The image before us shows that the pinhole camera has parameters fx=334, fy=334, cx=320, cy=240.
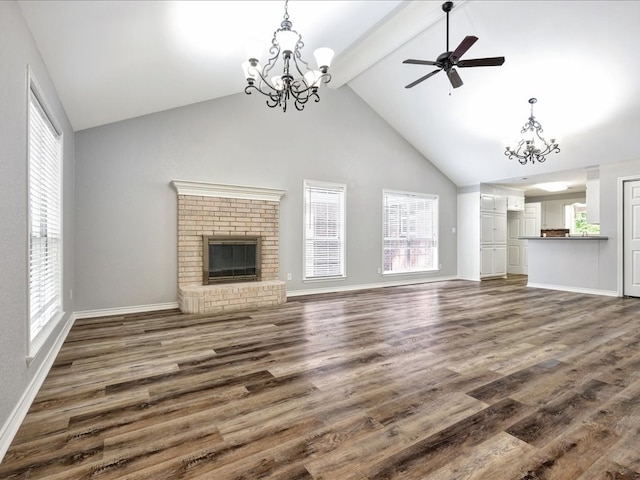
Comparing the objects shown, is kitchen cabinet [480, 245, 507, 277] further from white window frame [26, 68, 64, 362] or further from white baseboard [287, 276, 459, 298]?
white window frame [26, 68, 64, 362]

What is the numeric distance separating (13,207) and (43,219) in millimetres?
1146

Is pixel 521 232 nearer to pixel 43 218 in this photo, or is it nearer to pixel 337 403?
pixel 337 403

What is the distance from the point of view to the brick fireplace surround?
15.6 feet

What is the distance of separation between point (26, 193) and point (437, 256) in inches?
302

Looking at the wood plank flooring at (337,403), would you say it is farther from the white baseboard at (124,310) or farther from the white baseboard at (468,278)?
the white baseboard at (468,278)

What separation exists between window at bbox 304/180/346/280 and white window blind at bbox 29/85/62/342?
144 inches

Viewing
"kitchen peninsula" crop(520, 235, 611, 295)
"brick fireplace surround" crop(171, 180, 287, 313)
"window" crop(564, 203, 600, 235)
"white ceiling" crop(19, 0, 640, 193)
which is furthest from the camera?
"window" crop(564, 203, 600, 235)

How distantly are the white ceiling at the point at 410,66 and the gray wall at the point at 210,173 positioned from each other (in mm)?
395

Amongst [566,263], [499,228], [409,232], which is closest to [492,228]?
[499,228]

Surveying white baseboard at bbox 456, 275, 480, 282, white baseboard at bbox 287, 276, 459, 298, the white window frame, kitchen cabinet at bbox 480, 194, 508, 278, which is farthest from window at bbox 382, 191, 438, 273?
the white window frame

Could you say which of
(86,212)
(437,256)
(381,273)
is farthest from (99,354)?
(437,256)

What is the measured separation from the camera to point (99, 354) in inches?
119

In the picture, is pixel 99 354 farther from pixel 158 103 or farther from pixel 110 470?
pixel 158 103

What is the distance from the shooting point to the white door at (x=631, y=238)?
230 inches
